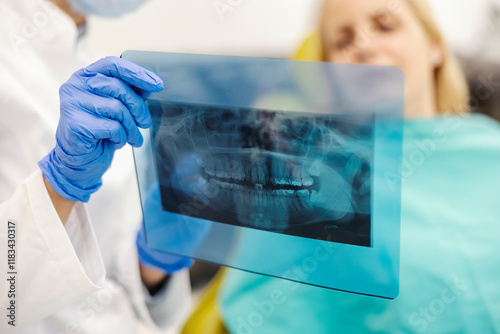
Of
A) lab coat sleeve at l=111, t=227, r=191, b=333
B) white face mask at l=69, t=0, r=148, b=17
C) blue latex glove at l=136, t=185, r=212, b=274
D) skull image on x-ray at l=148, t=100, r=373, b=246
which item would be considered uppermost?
white face mask at l=69, t=0, r=148, b=17

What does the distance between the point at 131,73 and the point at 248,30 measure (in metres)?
1.16

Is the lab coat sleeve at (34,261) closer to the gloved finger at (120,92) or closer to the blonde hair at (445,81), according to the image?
the gloved finger at (120,92)

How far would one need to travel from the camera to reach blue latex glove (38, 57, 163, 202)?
66cm

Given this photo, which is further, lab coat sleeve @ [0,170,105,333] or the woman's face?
the woman's face

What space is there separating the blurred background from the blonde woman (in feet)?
1.02

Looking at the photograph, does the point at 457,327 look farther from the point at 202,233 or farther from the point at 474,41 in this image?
the point at 474,41

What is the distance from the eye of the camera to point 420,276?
32.9 inches

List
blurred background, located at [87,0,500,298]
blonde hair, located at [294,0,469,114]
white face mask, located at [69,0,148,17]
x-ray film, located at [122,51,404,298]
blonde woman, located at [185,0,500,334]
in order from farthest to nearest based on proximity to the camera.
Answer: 1. blurred background, located at [87,0,500,298]
2. blonde hair, located at [294,0,469,114]
3. white face mask, located at [69,0,148,17]
4. blonde woman, located at [185,0,500,334]
5. x-ray film, located at [122,51,404,298]

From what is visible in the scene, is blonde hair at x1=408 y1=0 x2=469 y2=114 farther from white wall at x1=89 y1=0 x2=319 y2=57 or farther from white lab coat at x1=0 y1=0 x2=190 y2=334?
white lab coat at x1=0 y1=0 x2=190 y2=334

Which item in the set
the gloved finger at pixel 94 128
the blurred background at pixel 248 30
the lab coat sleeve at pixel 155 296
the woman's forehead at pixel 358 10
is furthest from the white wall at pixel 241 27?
the gloved finger at pixel 94 128

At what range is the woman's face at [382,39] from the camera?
113 centimetres

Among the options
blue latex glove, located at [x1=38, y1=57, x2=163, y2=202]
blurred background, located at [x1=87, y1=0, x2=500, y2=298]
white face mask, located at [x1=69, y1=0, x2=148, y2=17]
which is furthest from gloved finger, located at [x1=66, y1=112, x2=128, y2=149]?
blurred background, located at [x1=87, y1=0, x2=500, y2=298]

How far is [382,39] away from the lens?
3.73 feet

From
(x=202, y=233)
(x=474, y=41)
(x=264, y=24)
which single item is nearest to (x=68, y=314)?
(x=202, y=233)
